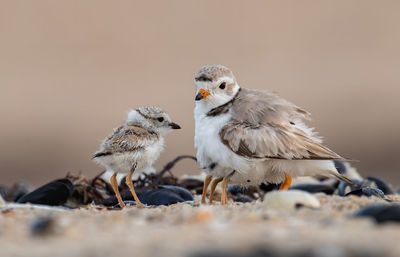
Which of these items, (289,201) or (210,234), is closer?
(210,234)

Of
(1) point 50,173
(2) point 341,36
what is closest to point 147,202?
(1) point 50,173

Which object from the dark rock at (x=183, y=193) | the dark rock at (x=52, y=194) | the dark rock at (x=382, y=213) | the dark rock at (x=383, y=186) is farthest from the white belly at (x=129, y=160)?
the dark rock at (x=383, y=186)

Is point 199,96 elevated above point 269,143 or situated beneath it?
elevated above

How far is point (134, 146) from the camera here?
506 centimetres

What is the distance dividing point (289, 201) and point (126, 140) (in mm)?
1682

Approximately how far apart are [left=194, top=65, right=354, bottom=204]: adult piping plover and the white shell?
67 centimetres

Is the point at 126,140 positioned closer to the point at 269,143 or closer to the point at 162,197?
the point at 162,197

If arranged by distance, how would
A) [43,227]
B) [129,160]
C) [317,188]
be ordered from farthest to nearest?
[317,188]
[129,160]
[43,227]

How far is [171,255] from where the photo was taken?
247 cm

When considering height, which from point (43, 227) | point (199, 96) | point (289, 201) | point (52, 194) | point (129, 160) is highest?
point (199, 96)

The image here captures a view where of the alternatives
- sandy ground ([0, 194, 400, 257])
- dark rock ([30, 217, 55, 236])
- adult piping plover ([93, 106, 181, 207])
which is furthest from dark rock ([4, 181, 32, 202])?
dark rock ([30, 217, 55, 236])

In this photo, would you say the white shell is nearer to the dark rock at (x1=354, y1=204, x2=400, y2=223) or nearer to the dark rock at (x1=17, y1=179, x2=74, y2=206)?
the dark rock at (x1=354, y1=204, x2=400, y2=223)

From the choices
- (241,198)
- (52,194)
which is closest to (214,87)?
(241,198)

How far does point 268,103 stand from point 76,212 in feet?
5.03
